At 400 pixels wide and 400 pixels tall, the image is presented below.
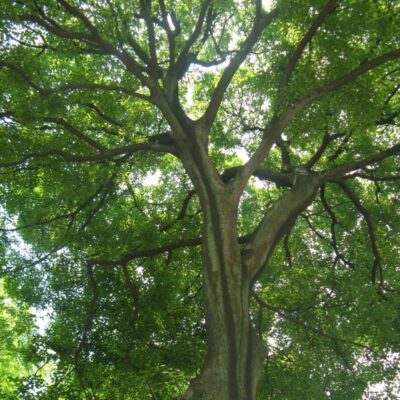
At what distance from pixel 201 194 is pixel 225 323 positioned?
2.03 metres

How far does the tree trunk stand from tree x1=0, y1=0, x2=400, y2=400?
0.02 meters

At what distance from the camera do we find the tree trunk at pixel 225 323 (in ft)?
13.6

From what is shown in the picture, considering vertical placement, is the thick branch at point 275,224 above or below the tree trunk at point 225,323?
above

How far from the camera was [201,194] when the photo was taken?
19.4ft

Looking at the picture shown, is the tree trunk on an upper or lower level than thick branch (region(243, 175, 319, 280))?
lower

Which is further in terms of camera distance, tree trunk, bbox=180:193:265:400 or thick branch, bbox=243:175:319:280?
thick branch, bbox=243:175:319:280

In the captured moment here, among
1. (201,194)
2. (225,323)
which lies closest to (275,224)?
(201,194)

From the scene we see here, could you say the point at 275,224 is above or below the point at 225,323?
above

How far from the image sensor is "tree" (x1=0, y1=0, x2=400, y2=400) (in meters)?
5.50

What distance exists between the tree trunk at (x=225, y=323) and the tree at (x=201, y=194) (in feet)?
0.07

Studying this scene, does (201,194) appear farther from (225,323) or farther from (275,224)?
(225,323)

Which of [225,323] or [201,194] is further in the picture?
[201,194]

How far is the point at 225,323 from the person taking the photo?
456 cm

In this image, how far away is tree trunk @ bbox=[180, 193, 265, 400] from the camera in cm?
416
